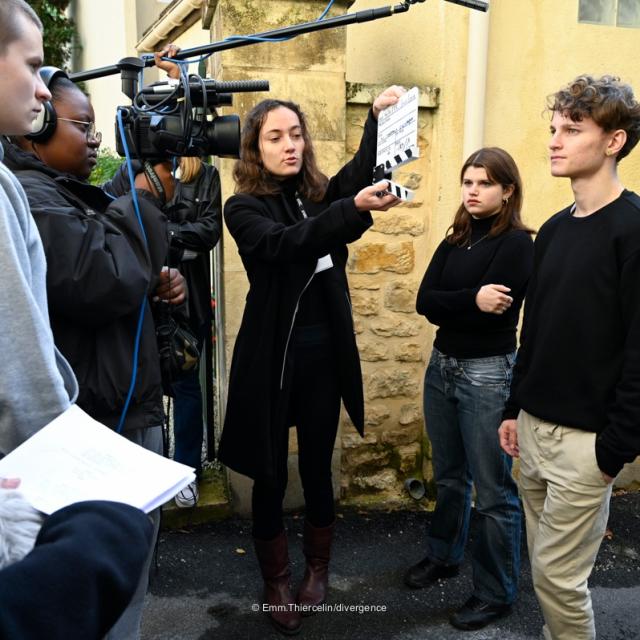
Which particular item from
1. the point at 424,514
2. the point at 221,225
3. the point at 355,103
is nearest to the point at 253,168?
the point at 221,225

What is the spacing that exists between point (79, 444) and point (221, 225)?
2441 millimetres

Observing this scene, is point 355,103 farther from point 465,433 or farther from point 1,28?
point 1,28

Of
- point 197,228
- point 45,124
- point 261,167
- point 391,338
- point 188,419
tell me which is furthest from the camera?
point 391,338

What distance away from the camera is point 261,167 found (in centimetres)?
279

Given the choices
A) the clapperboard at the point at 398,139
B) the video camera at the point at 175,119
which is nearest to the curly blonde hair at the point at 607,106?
the clapperboard at the point at 398,139

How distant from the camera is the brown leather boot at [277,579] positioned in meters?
2.82

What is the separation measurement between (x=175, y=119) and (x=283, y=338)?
93 cm

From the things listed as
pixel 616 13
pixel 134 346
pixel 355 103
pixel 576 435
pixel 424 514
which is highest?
pixel 616 13

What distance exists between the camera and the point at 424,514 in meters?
3.88

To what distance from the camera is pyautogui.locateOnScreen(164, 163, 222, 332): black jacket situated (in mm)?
3391

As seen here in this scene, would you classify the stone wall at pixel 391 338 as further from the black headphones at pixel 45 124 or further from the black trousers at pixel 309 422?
the black headphones at pixel 45 124

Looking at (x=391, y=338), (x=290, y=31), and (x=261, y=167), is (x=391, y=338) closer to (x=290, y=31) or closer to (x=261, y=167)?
(x=261, y=167)

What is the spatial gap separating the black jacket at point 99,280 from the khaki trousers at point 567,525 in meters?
1.35

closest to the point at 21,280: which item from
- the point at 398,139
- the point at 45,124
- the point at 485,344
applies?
the point at 45,124
